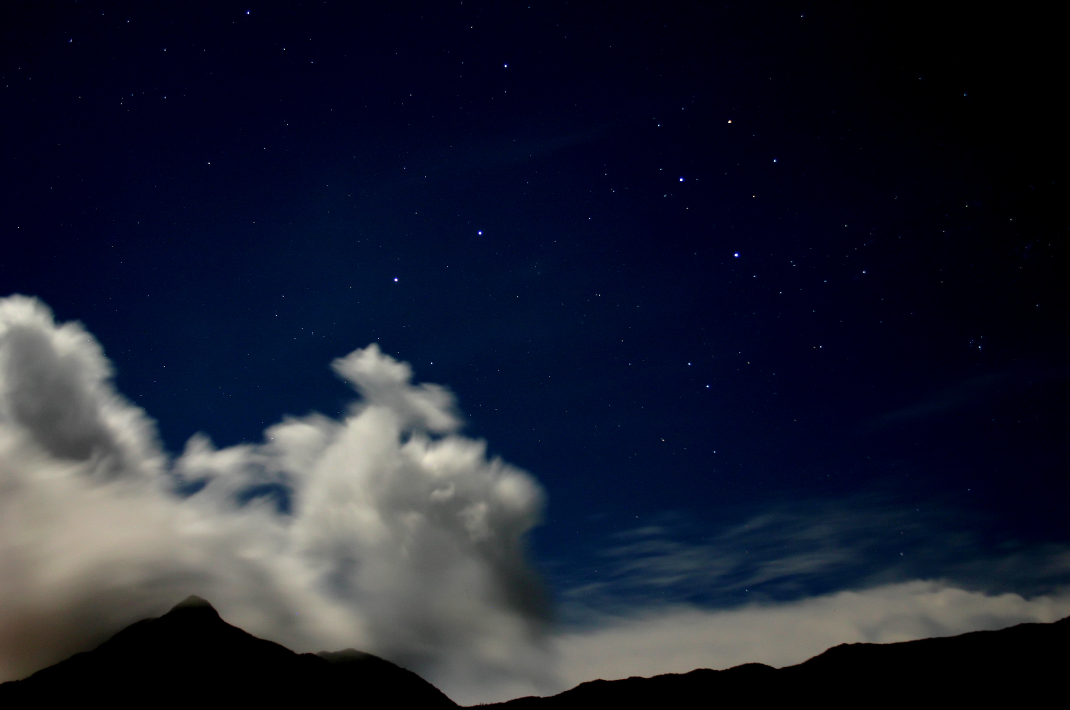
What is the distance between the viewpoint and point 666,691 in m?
58.1

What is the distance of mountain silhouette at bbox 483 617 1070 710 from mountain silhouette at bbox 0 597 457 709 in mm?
58943

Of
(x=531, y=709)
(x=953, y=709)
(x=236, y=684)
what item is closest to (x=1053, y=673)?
(x=953, y=709)

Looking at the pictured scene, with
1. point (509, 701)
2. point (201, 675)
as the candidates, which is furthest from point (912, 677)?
point (201, 675)

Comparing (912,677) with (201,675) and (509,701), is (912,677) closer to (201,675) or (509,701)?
(509,701)

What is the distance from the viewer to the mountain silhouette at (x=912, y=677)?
31625mm

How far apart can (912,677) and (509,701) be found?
49370mm

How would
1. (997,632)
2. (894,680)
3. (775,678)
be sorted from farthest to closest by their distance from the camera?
(775,678), (997,632), (894,680)

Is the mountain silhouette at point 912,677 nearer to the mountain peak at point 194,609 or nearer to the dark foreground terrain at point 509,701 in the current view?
the dark foreground terrain at point 509,701

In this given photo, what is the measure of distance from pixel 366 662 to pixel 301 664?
84.5ft

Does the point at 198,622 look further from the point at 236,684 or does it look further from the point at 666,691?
the point at 666,691

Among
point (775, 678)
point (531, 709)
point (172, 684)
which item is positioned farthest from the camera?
point (172, 684)

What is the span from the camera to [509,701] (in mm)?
71250

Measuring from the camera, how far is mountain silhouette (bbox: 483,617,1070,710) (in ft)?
104

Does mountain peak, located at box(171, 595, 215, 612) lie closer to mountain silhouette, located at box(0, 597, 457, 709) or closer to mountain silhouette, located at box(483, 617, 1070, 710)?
mountain silhouette, located at box(0, 597, 457, 709)
